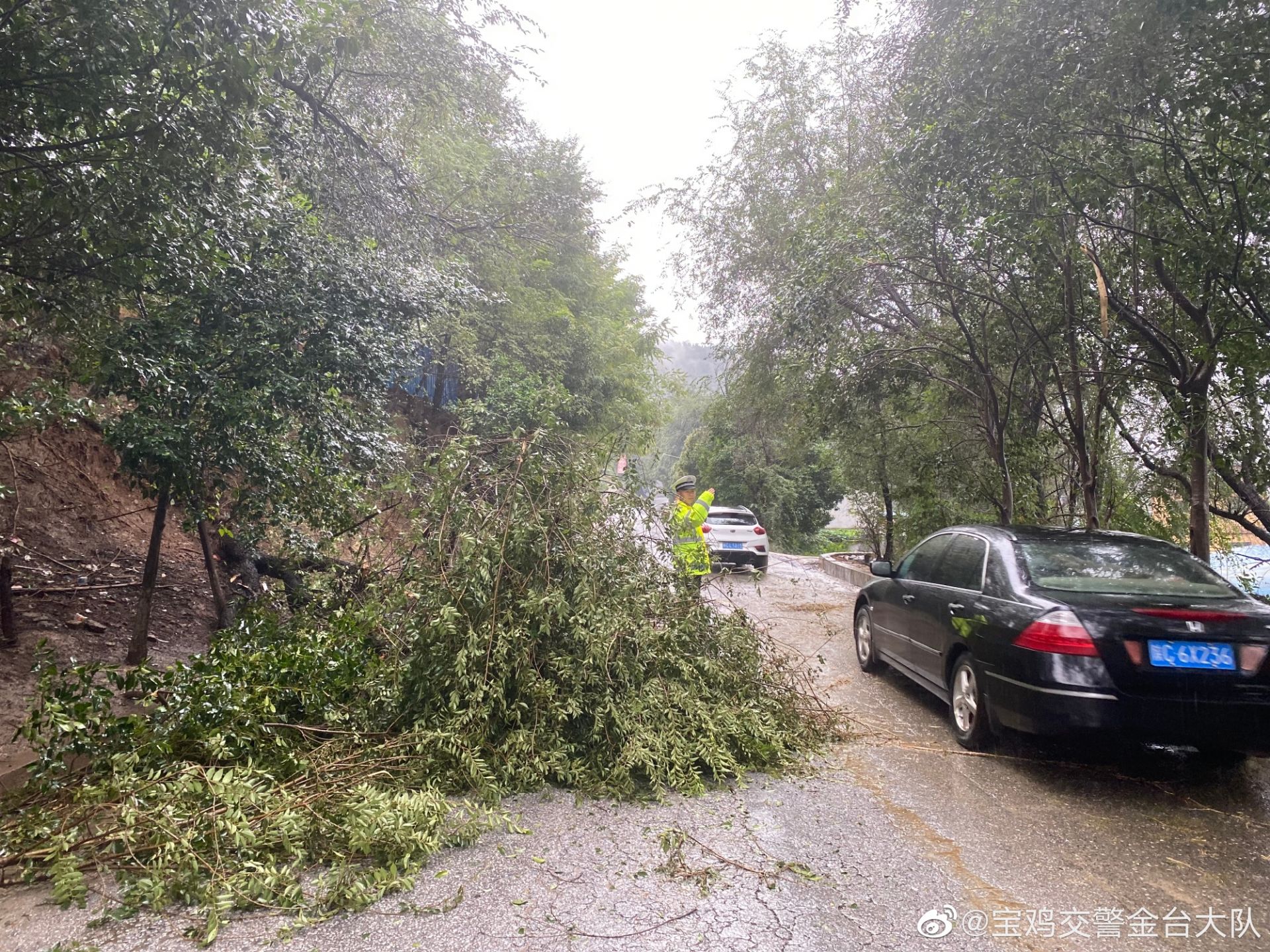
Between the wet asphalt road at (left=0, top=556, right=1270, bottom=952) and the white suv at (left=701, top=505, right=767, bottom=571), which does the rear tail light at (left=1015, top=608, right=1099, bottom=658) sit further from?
the white suv at (left=701, top=505, right=767, bottom=571)

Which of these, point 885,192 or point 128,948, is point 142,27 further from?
point 885,192

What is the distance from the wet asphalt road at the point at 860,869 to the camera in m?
2.86

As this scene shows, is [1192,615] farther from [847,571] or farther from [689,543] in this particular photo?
[847,571]

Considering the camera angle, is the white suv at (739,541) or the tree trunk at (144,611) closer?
the tree trunk at (144,611)

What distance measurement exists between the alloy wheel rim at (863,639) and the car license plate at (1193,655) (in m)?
3.17

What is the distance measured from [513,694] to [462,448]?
166 centimetres

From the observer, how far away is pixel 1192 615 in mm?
4211

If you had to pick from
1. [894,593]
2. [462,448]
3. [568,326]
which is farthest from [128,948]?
[568,326]

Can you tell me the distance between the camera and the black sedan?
409 centimetres

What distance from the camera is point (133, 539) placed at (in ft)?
32.8

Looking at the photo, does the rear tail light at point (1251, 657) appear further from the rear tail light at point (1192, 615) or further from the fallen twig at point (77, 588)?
the fallen twig at point (77, 588)

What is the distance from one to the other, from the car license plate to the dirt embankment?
687 cm

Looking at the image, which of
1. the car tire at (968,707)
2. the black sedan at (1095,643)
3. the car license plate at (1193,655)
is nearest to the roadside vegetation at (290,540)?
the car tire at (968,707)

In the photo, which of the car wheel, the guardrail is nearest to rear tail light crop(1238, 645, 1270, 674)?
the car wheel
